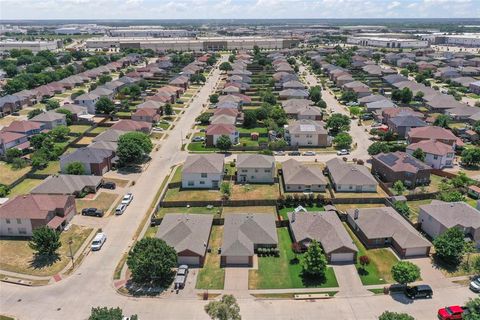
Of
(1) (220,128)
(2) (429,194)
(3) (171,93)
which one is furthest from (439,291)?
(3) (171,93)

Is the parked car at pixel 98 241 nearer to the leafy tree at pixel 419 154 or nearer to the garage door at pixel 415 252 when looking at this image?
the garage door at pixel 415 252

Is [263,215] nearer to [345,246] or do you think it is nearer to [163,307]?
[345,246]

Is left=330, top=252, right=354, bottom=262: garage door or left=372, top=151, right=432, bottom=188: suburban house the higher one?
left=372, top=151, right=432, bottom=188: suburban house

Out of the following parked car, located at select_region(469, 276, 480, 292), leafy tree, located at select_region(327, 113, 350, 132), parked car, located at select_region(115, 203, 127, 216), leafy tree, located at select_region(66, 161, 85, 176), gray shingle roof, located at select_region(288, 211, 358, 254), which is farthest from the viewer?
leafy tree, located at select_region(327, 113, 350, 132)

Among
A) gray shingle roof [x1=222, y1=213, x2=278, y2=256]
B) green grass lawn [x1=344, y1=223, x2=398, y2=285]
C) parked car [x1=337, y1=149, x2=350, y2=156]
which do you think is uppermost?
gray shingle roof [x1=222, y1=213, x2=278, y2=256]

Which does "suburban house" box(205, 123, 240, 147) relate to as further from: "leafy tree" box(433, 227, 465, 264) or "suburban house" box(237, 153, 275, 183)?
"leafy tree" box(433, 227, 465, 264)

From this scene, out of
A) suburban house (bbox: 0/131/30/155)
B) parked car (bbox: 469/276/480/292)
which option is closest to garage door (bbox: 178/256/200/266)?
parked car (bbox: 469/276/480/292)

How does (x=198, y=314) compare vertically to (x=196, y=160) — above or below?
below

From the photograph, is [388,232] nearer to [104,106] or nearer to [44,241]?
[44,241]
